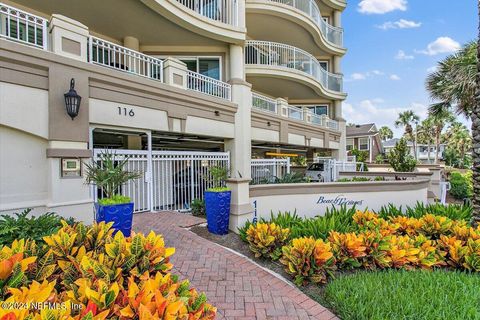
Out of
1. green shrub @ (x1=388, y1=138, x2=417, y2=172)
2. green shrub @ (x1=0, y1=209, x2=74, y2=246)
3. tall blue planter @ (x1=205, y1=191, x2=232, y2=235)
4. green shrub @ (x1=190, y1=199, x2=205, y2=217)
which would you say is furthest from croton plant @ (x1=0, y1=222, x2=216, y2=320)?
green shrub @ (x1=388, y1=138, x2=417, y2=172)

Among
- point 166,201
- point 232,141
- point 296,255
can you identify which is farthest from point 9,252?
point 232,141

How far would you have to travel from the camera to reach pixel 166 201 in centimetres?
Answer: 963

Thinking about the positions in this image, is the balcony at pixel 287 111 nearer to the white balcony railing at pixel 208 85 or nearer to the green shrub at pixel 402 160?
the white balcony railing at pixel 208 85

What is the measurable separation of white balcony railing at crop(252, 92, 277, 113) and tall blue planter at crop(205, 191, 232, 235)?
8.42 metres

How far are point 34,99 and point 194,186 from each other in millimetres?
5571

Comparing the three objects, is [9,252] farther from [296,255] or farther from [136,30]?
[136,30]

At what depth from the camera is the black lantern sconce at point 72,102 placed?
6730mm

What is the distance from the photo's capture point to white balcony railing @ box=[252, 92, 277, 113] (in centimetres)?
1430

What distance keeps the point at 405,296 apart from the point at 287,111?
44.7ft

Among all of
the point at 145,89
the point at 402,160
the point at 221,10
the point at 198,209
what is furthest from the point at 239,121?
the point at 402,160

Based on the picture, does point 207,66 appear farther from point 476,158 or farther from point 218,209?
point 476,158

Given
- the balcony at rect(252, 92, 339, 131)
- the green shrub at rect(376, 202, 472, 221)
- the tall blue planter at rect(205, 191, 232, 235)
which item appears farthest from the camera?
the balcony at rect(252, 92, 339, 131)

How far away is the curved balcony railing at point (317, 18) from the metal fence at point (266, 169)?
8.85 m

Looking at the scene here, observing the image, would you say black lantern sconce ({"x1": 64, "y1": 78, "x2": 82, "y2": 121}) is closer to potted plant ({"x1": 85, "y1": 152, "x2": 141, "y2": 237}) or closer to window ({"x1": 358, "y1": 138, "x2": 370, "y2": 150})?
potted plant ({"x1": 85, "y1": 152, "x2": 141, "y2": 237})
